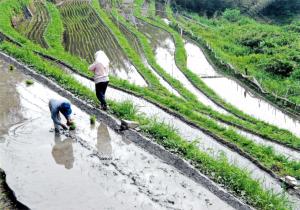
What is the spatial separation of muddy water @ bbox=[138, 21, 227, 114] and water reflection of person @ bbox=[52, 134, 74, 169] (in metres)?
8.97

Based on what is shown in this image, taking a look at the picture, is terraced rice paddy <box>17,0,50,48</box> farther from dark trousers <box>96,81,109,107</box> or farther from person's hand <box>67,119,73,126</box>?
person's hand <box>67,119,73,126</box>

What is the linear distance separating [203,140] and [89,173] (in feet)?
15.0

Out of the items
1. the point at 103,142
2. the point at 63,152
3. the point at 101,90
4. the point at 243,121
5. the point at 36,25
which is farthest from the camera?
the point at 36,25

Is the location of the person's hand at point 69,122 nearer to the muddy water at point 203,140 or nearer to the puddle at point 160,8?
the muddy water at point 203,140

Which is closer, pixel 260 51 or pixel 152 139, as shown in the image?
pixel 152 139

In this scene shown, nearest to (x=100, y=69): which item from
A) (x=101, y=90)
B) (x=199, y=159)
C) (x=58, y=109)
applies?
(x=101, y=90)

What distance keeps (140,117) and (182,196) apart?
384cm

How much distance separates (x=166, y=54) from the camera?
2616 cm

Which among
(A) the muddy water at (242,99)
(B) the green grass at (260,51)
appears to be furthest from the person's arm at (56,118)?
(B) the green grass at (260,51)

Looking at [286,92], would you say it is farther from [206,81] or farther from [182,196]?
[182,196]

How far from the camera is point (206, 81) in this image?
21.9 m

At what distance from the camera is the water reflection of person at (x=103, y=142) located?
388 inches

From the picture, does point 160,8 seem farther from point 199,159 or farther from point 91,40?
point 199,159

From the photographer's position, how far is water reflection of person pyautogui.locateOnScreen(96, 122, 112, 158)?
9.84 meters
